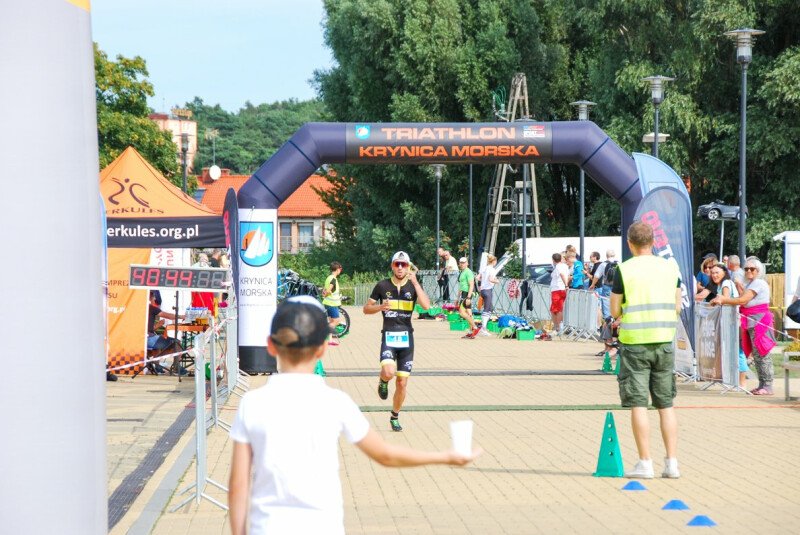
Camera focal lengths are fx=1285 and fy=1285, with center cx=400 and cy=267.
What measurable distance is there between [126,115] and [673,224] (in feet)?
128

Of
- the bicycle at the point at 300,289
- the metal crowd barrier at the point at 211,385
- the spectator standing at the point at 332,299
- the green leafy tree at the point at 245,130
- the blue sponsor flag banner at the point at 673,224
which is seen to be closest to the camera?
Result: the metal crowd barrier at the point at 211,385

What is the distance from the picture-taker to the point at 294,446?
3.95 metres

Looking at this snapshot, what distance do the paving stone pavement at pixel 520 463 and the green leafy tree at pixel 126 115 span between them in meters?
34.4

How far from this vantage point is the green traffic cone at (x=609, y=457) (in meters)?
9.81

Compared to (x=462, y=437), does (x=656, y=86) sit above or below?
above

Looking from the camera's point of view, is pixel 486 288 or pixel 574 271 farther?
pixel 486 288

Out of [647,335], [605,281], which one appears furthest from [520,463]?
[605,281]

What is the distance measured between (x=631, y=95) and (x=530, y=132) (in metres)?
19.4

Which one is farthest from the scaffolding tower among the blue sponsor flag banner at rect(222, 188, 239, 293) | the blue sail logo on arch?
the blue sponsor flag banner at rect(222, 188, 239, 293)

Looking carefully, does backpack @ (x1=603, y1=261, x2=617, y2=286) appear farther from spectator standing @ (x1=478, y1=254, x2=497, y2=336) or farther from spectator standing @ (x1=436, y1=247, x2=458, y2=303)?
spectator standing @ (x1=436, y1=247, x2=458, y2=303)

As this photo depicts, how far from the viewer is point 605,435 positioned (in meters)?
9.85

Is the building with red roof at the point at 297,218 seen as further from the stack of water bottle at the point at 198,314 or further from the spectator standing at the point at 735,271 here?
→ the spectator standing at the point at 735,271

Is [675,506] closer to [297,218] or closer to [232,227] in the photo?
[232,227]

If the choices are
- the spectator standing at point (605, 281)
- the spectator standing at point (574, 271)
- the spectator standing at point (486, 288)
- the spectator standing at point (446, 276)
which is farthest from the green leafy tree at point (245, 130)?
the spectator standing at point (605, 281)
